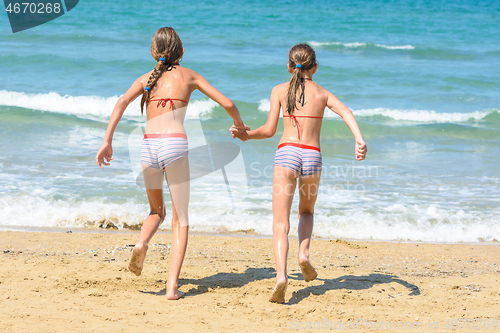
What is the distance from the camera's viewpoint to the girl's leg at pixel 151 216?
12.0 feet

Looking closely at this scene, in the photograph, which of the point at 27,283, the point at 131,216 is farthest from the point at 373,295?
the point at 131,216

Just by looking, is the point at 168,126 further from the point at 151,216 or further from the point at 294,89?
the point at 294,89

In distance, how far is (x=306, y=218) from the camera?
12.7 feet

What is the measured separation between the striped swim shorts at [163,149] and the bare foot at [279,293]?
4.01 feet

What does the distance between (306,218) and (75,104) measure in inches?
435

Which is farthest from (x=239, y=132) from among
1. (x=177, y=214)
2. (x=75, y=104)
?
(x=75, y=104)

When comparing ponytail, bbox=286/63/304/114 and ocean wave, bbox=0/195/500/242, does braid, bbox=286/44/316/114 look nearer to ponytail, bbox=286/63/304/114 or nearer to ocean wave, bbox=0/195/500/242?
ponytail, bbox=286/63/304/114

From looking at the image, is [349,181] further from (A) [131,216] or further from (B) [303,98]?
(B) [303,98]

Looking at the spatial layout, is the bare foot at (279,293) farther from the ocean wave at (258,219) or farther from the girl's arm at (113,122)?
the ocean wave at (258,219)

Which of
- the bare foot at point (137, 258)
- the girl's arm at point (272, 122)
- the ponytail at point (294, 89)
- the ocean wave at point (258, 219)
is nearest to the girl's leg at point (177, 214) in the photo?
the bare foot at point (137, 258)

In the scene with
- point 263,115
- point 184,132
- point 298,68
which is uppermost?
point 298,68

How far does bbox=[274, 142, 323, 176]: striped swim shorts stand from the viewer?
11.9 ft

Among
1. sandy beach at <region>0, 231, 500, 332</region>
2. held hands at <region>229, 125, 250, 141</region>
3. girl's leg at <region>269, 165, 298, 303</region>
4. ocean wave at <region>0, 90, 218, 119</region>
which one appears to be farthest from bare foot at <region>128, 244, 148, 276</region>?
ocean wave at <region>0, 90, 218, 119</region>

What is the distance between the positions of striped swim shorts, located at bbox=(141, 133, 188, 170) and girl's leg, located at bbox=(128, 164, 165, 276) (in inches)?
3.0
